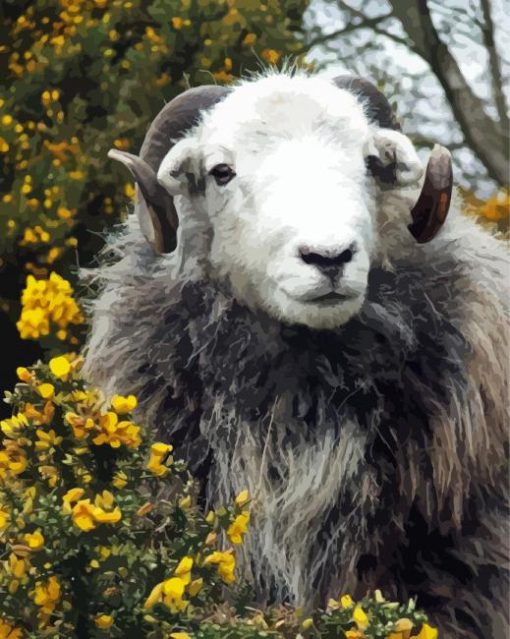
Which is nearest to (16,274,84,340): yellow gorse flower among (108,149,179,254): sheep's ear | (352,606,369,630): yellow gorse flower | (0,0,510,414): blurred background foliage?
(0,0,510,414): blurred background foliage

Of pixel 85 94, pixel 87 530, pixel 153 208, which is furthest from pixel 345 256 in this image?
pixel 85 94

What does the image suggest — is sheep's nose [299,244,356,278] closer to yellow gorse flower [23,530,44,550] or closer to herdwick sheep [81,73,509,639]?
herdwick sheep [81,73,509,639]

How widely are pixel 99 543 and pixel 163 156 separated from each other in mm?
1043

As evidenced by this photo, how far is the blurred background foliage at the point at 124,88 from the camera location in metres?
3.31

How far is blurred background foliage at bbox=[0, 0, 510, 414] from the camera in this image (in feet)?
10.9

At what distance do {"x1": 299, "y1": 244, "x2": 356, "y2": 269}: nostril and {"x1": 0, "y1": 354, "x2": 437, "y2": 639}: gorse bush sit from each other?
1.56 ft

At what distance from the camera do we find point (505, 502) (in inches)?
94.8

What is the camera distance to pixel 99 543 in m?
1.74

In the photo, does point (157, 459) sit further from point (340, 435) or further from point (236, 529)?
point (340, 435)

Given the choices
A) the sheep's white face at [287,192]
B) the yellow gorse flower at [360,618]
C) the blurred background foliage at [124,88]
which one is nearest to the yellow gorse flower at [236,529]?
the yellow gorse flower at [360,618]

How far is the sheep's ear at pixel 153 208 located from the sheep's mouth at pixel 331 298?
0.47 m

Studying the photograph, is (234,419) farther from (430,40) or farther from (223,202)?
(430,40)

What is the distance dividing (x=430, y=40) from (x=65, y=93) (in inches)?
48.1

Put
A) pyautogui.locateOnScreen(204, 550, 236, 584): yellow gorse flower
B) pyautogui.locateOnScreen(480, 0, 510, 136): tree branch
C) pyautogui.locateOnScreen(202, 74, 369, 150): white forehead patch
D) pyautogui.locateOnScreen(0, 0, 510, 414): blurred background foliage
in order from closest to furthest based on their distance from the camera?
1. pyautogui.locateOnScreen(204, 550, 236, 584): yellow gorse flower
2. pyautogui.locateOnScreen(202, 74, 369, 150): white forehead patch
3. pyautogui.locateOnScreen(480, 0, 510, 136): tree branch
4. pyautogui.locateOnScreen(0, 0, 510, 414): blurred background foliage
